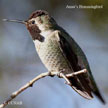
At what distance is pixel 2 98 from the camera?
4.33m

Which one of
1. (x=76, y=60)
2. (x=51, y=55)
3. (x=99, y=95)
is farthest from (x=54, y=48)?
(x=99, y=95)

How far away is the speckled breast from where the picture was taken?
3381 millimetres

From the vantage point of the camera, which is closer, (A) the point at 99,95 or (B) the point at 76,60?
(A) the point at 99,95

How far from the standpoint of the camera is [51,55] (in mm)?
3416

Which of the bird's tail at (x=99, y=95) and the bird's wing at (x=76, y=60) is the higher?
the bird's wing at (x=76, y=60)

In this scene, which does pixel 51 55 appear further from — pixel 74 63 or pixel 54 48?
pixel 74 63

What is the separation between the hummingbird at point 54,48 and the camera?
338cm

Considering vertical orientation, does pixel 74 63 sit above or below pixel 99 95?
above

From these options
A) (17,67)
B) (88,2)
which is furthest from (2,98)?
(88,2)

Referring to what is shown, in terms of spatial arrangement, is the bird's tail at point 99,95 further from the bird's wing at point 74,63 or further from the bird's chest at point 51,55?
the bird's chest at point 51,55

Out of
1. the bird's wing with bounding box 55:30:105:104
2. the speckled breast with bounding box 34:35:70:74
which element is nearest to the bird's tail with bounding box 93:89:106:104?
the bird's wing with bounding box 55:30:105:104

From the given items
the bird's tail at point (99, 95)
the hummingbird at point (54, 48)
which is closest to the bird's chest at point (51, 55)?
the hummingbird at point (54, 48)

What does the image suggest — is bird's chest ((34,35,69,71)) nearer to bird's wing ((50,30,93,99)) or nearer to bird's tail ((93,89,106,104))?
bird's wing ((50,30,93,99))

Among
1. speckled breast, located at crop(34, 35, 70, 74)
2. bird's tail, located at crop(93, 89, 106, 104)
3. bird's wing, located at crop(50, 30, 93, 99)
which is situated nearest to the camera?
bird's tail, located at crop(93, 89, 106, 104)
